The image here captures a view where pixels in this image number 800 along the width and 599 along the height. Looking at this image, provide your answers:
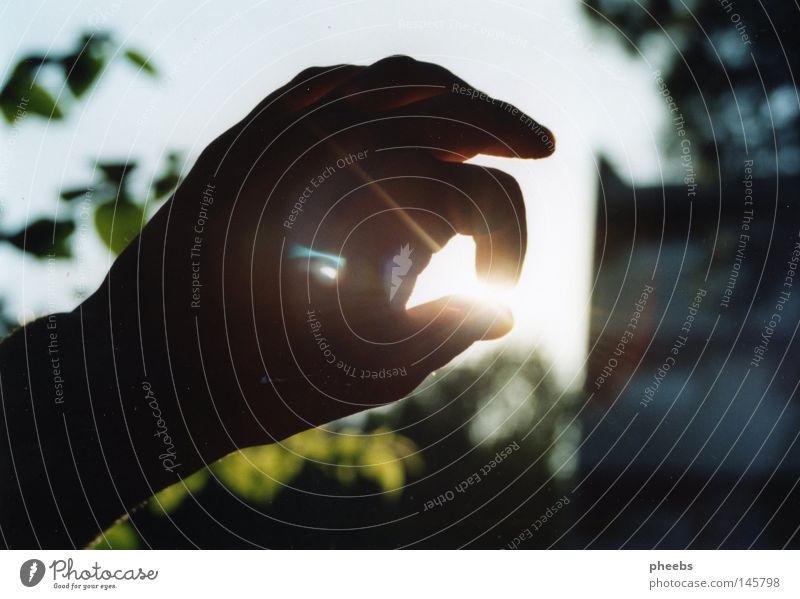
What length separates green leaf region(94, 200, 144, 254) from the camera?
54 cm

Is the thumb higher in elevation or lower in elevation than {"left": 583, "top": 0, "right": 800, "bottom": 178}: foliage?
lower

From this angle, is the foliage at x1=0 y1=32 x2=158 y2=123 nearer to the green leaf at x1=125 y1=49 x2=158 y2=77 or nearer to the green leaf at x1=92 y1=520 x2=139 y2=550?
the green leaf at x1=125 y1=49 x2=158 y2=77

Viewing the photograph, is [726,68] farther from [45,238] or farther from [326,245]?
[45,238]

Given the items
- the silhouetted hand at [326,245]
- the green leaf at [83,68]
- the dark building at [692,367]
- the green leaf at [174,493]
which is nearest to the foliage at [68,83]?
the green leaf at [83,68]

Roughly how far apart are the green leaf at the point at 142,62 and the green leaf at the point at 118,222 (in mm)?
110

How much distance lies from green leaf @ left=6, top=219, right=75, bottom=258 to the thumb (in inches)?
11.9

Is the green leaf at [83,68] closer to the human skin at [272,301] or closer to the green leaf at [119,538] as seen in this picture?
the human skin at [272,301]

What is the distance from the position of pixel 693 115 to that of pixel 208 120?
0.42 metres

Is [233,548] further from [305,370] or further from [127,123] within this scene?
[127,123]

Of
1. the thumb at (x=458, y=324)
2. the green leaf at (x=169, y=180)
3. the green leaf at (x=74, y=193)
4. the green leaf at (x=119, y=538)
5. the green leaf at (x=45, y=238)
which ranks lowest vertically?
the green leaf at (x=119, y=538)

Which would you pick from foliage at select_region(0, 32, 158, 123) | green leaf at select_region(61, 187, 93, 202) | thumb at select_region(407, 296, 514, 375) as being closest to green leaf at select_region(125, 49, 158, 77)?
foliage at select_region(0, 32, 158, 123)

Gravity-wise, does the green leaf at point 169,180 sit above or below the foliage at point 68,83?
below

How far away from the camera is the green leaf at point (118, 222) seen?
535 mm

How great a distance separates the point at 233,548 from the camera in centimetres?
54
